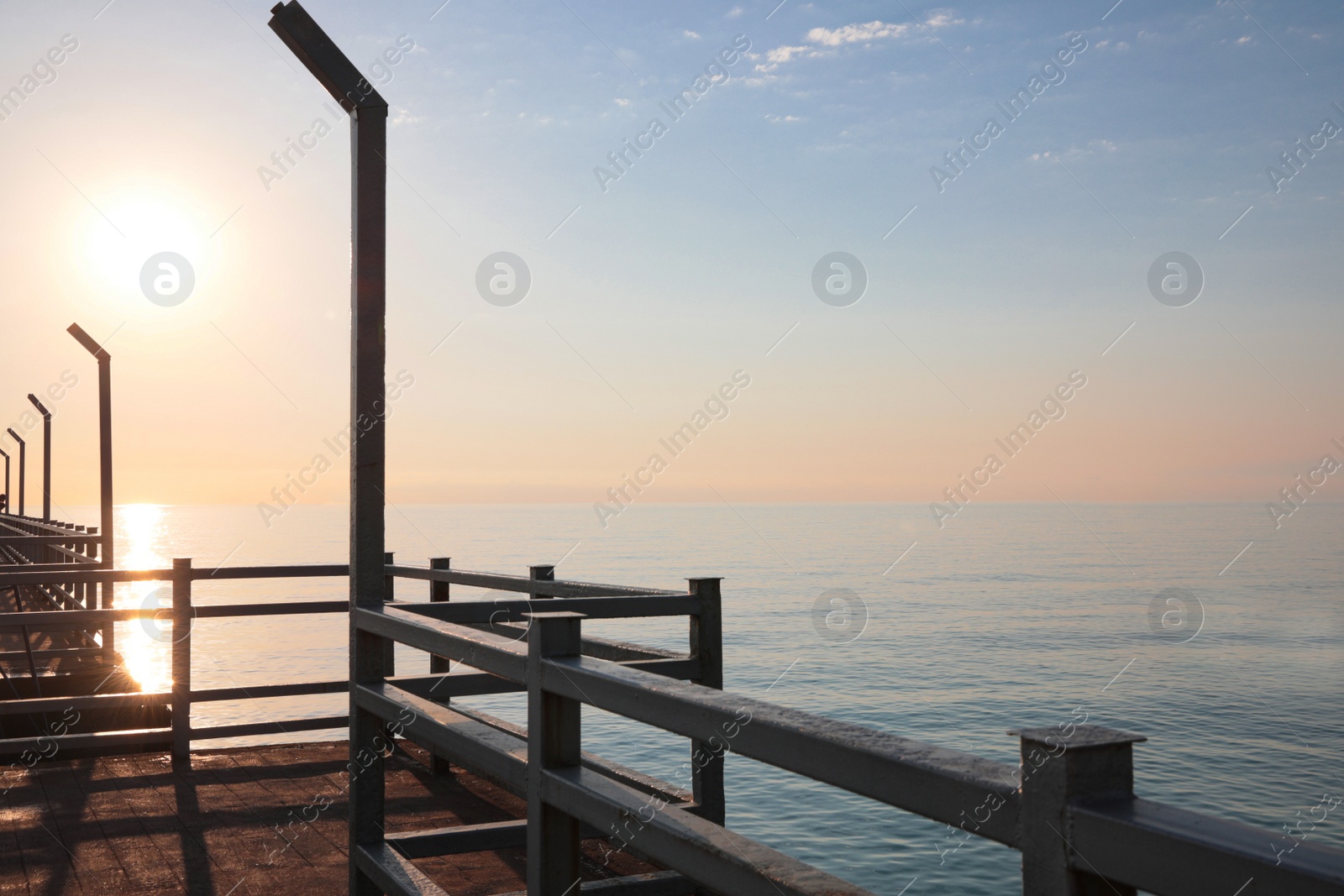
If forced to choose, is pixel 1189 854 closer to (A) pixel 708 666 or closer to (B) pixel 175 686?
(A) pixel 708 666

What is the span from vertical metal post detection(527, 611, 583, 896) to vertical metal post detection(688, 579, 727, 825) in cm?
154

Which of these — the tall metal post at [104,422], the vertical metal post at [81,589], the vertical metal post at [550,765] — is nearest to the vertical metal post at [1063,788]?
the vertical metal post at [550,765]

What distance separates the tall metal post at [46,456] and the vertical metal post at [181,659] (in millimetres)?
19035

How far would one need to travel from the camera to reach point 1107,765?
1.23 meters

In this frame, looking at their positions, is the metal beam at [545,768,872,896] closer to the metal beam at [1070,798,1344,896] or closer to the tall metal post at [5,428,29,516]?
the metal beam at [1070,798,1344,896]

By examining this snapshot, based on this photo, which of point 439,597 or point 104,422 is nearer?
point 439,597

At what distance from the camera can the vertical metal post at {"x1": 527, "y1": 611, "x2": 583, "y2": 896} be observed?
8.41ft

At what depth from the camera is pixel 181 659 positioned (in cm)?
686

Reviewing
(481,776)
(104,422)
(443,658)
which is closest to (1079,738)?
(443,658)

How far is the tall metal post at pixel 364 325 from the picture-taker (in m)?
4.02

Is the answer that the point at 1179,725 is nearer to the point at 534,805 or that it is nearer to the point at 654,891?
the point at 654,891

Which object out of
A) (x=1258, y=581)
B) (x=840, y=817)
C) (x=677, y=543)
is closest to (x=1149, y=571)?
(x=1258, y=581)

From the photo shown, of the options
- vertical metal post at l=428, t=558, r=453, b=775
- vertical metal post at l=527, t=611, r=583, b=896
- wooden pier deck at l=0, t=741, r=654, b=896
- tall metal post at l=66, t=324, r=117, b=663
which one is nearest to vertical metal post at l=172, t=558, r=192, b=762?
Result: wooden pier deck at l=0, t=741, r=654, b=896

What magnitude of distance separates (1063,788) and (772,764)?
1.88ft
